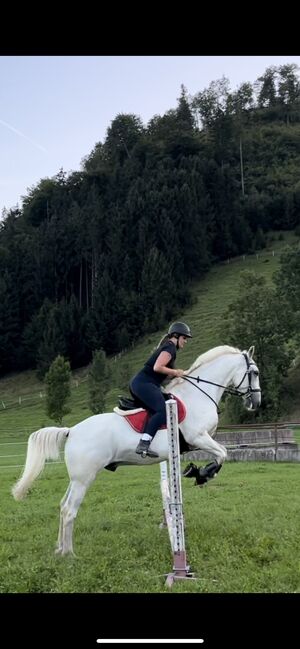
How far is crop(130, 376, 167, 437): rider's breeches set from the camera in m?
7.14

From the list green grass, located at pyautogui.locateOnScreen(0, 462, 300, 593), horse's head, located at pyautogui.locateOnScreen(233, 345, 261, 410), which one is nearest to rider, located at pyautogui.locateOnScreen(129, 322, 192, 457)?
horse's head, located at pyautogui.locateOnScreen(233, 345, 261, 410)

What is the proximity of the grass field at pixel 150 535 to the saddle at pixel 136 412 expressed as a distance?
4.32 feet

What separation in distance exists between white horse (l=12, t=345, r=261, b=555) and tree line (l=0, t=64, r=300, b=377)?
59.9 metres

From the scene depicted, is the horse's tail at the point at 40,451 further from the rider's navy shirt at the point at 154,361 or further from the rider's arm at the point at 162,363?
the rider's arm at the point at 162,363

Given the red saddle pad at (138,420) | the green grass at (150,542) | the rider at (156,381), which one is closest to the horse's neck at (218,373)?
the rider at (156,381)

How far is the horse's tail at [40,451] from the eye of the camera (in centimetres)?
745

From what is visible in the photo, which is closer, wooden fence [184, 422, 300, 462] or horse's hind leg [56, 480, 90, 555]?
horse's hind leg [56, 480, 90, 555]

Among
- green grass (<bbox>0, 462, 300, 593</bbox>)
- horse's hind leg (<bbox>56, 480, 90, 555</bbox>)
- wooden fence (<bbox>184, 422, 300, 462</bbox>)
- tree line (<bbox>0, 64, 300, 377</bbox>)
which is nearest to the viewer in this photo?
green grass (<bbox>0, 462, 300, 593</bbox>)

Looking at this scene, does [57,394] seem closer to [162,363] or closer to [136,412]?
[136,412]
